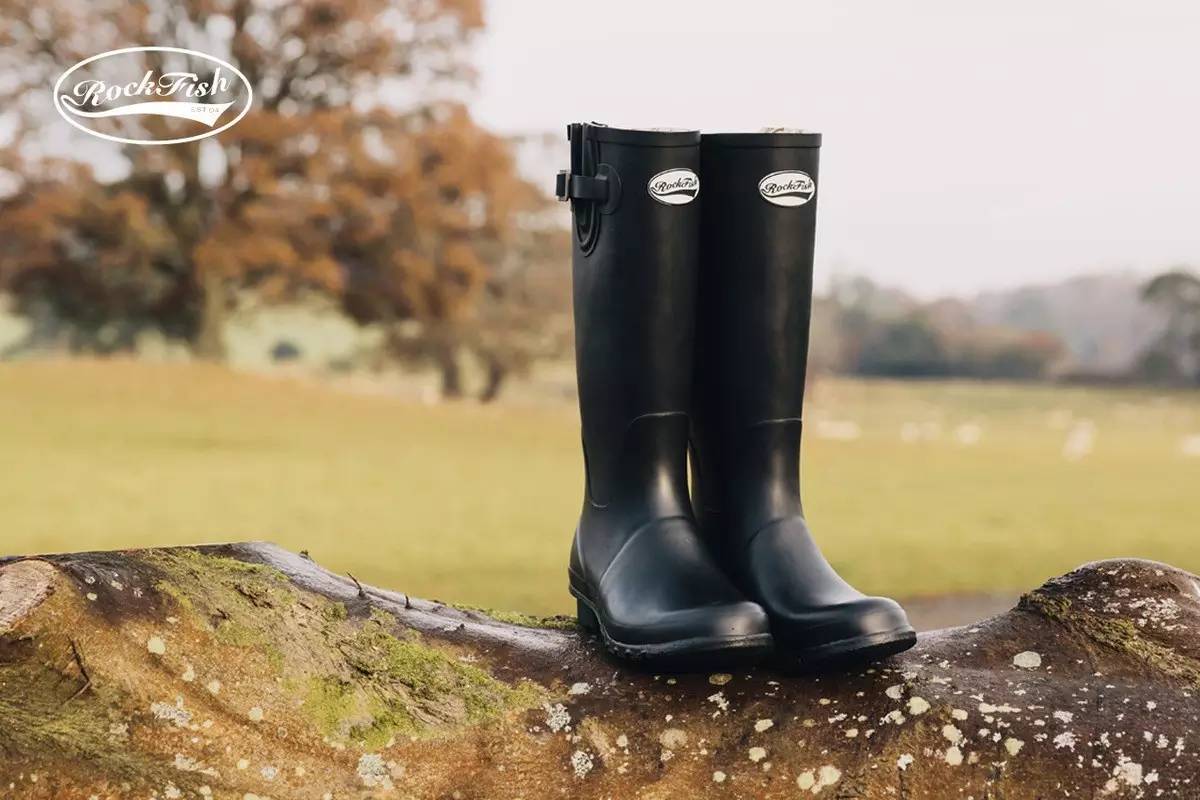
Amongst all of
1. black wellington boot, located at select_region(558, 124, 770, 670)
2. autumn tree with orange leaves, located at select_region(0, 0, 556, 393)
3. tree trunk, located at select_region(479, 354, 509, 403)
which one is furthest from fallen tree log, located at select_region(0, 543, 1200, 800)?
tree trunk, located at select_region(479, 354, 509, 403)

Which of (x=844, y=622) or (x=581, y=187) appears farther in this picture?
(x=581, y=187)

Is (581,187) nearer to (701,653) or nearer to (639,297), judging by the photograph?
(639,297)

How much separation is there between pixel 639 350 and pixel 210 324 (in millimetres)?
10882

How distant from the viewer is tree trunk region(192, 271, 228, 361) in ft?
38.6

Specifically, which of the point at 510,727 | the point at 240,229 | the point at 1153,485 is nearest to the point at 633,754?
the point at 510,727

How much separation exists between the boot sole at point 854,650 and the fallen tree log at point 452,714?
0.02 metres

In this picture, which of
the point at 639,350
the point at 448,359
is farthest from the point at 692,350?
the point at 448,359

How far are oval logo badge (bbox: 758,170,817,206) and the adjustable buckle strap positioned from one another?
22 cm

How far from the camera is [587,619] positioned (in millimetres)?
1793

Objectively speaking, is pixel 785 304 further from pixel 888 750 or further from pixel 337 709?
pixel 337 709

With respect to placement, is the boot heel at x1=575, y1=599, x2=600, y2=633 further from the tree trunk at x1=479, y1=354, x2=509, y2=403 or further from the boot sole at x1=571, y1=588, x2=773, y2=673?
the tree trunk at x1=479, y1=354, x2=509, y2=403

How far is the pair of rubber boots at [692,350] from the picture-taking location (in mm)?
1644

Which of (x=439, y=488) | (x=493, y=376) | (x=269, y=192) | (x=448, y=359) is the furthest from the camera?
(x=493, y=376)

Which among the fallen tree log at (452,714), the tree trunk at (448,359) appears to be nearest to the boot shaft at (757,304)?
the fallen tree log at (452,714)
